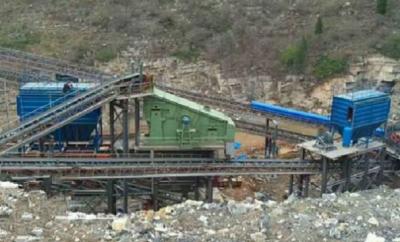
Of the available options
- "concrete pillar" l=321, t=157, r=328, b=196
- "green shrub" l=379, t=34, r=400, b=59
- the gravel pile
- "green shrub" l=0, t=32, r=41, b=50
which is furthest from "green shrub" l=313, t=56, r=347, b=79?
the gravel pile

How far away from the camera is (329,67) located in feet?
149

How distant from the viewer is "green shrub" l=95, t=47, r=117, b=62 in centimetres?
4809

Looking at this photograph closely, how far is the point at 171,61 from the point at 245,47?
6.12 metres

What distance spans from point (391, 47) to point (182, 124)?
2431 centimetres

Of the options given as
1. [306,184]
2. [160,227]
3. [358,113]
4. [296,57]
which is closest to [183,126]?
[306,184]

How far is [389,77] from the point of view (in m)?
44.0

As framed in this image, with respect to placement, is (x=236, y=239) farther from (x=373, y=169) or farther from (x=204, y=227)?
(x=373, y=169)

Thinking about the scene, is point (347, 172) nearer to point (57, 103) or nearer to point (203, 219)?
point (57, 103)

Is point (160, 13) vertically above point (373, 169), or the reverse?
point (160, 13)

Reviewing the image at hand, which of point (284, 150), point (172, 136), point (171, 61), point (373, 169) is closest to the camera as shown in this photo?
point (172, 136)

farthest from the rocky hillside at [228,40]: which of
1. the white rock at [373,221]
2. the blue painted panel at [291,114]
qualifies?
the white rock at [373,221]

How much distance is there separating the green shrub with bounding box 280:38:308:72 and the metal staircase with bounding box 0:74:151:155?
20844 mm

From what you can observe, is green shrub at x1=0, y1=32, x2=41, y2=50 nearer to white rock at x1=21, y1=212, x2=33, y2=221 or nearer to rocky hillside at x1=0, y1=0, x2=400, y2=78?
rocky hillside at x1=0, y1=0, x2=400, y2=78

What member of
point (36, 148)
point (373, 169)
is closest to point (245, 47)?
point (373, 169)
